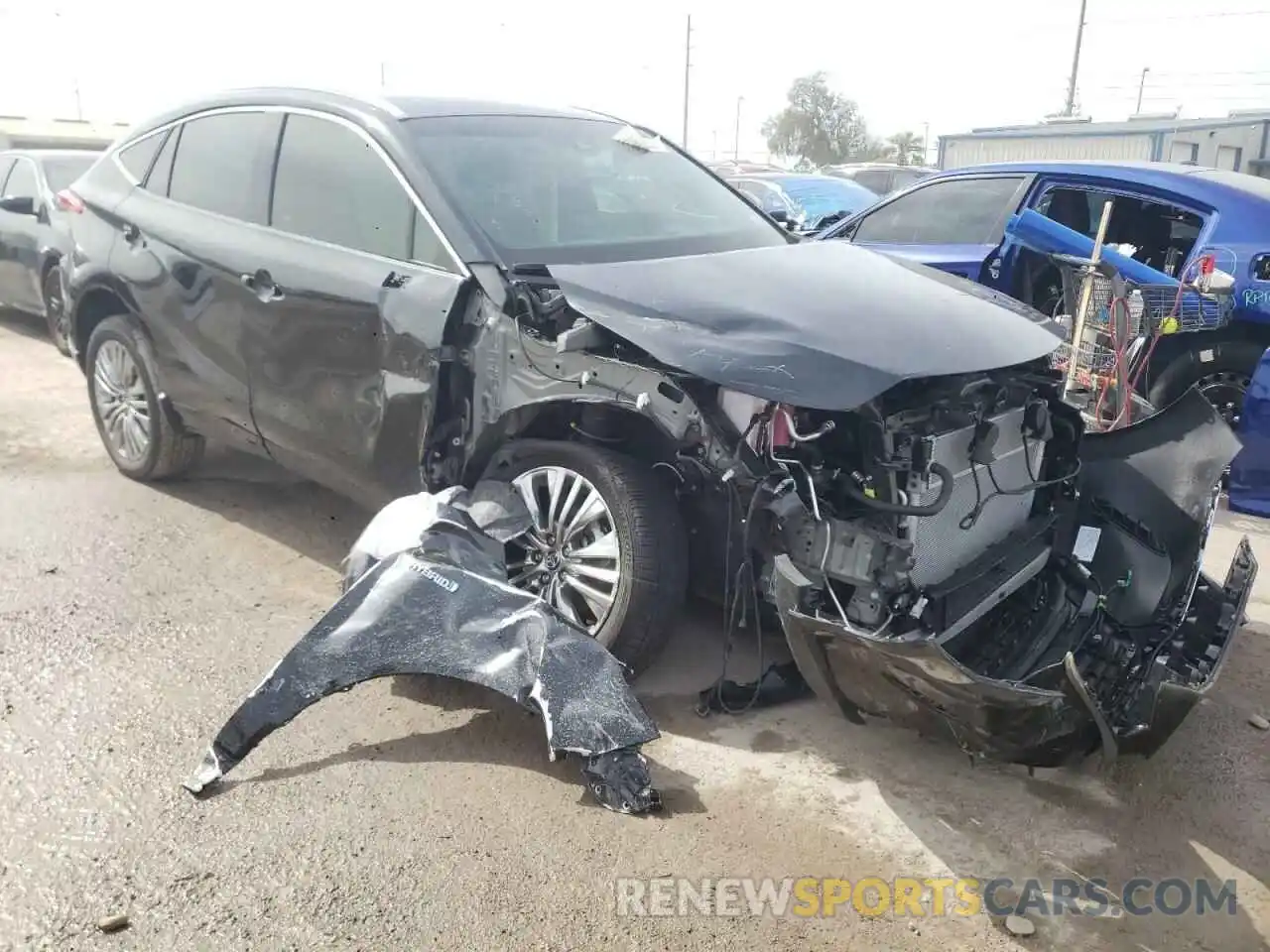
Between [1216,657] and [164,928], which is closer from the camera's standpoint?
[164,928]

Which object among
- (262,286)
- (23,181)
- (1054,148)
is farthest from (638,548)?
(1054,148)

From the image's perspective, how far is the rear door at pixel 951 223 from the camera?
6.62 meters

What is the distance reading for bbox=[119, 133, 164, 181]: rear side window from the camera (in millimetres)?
5070

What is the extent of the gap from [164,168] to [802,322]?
3403 millimetres

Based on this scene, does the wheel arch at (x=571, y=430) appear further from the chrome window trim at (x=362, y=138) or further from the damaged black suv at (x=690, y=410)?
the chrome window trim at (x=362, y=138)

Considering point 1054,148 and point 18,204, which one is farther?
point 1054,148

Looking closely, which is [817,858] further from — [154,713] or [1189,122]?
[1189,122]

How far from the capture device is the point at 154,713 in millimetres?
3420

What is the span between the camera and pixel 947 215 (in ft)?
23.2

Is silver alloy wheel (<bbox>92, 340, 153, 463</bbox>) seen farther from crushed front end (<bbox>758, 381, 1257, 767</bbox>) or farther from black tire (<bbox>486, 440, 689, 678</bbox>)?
crushed front end (<bbox>758, 381, 1257, 767</bbox>)

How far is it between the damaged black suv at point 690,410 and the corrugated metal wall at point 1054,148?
2243 cm

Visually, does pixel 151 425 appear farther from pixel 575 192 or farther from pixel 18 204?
pixel 18 204

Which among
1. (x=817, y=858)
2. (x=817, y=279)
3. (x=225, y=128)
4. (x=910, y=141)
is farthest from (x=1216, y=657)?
(x=910, y=141)

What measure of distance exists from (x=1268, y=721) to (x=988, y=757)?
134 centimetres
